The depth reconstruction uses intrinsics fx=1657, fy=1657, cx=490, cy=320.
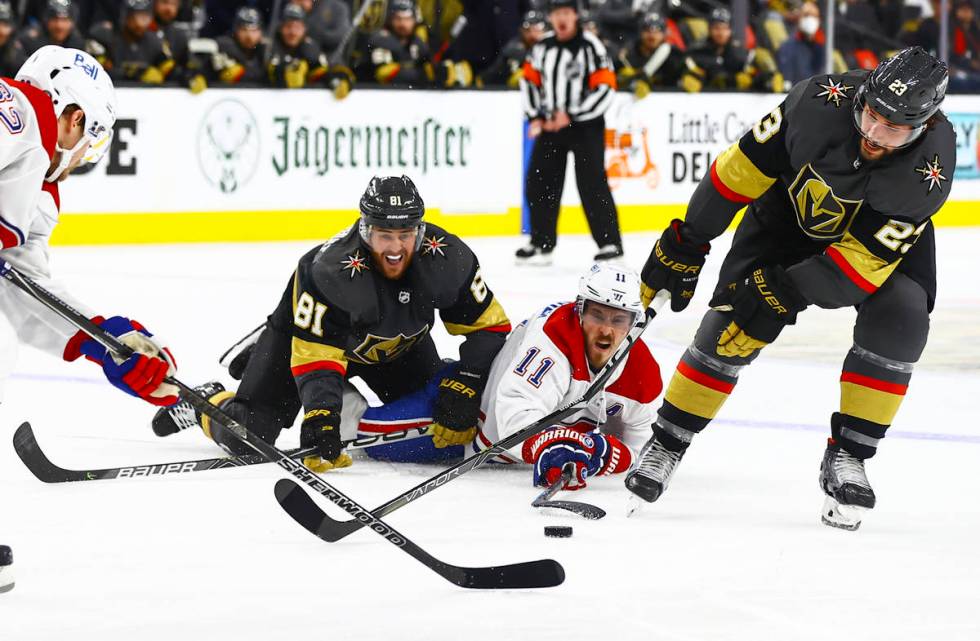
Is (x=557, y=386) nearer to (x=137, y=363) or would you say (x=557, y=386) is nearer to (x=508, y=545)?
(x=508, y=545)

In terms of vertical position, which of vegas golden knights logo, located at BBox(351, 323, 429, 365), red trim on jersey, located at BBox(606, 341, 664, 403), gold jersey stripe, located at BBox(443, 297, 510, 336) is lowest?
red trim on jersey, located at BBox(606, 341, 664, 403)

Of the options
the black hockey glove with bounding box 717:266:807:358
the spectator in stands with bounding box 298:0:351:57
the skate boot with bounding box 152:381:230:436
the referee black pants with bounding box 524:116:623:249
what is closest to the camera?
the black hockey glove with bounding box 717:266:807:358

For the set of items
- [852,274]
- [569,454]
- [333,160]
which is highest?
[852,274]

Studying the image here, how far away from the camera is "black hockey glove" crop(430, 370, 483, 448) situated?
12.5 ft

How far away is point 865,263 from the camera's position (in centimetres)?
327

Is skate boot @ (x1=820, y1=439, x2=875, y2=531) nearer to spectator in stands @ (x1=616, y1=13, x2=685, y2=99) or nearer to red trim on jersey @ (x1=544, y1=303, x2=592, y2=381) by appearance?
red trim on jersey @ (x1=544, y1=303, x2=592, y2=381)

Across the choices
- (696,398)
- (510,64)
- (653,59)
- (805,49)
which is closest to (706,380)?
(696,398)

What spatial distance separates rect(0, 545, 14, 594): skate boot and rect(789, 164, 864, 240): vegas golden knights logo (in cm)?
169

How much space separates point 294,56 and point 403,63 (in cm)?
72

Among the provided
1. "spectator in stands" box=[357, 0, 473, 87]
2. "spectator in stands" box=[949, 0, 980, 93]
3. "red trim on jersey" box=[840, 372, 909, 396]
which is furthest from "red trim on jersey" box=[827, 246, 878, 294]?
"spectator in stands" box=[949, 0, 980, 93]

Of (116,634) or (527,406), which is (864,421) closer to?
(527,406)

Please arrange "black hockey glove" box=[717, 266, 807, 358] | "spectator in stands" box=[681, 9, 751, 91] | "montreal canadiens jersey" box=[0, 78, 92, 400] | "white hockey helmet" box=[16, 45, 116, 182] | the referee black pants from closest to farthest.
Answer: "montreal canadiens jersey" box=[0, 78, 92, 400], "white hockey helmet" box=[16, 45, 116, 182], "black hockey glove" box=[717, 266, 807, 358], the referee black pants, "spectator in stands" box=[681, 9, 751, 91]

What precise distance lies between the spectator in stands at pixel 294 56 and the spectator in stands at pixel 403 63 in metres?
0.30

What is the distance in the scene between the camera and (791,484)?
3.88 metres
